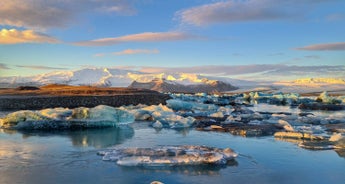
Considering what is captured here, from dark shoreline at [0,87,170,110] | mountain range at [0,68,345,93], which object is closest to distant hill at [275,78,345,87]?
mountain range at [0,68,345,93]

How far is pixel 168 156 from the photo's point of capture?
7.05m

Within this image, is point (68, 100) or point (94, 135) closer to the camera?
point (94, 135)

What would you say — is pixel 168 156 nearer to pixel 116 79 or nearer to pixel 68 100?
pixel 68 100

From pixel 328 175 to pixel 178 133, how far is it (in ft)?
19.5

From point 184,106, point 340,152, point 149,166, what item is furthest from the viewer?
point 184,106

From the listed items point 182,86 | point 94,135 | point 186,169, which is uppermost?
point 182,86

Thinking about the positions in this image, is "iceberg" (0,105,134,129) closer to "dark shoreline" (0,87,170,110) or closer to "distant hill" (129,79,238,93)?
"dark shoreline" (0,87,170,110)

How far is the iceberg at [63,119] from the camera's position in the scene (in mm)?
12234

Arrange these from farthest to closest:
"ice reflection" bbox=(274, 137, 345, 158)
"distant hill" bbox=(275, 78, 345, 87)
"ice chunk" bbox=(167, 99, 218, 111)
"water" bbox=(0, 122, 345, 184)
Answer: "distant hill" bbox=(275, 78, 345, 87) → "ice chunk" bbox=(167, 99, 218, 111) → "ice reflection" bbox=(274, 137, 345, 158) → "water" bbox=(0, 122, 345, 184)

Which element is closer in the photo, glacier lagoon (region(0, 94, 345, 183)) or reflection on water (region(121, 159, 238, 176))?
glacier lagoon (region(0, 94, 345, 183))

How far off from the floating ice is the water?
227mm

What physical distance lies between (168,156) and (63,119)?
21.3 ft

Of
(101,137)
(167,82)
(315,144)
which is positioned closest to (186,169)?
(315,144)

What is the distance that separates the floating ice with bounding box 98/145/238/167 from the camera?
6.68 m
